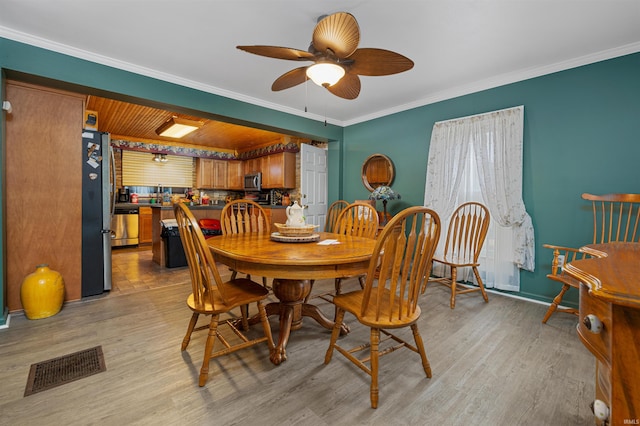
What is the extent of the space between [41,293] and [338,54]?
315 centimetres

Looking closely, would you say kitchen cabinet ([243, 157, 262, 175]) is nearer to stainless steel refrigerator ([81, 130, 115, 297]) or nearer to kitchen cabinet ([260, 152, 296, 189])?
kitchen cabinet ([260, 152, 296, 189])

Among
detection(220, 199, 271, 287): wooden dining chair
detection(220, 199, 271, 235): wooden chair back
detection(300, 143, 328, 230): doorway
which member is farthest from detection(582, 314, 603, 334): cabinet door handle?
detection(300, 143, 328, 230): doorway

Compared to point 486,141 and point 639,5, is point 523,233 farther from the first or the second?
point 639,5

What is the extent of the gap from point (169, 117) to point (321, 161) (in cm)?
265

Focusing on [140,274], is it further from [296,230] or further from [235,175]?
[235,175]

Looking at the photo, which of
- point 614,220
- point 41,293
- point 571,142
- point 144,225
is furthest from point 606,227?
point 144,225

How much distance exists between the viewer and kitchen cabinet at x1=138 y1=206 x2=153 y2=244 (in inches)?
244

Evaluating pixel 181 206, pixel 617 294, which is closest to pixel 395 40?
pixel 181 206

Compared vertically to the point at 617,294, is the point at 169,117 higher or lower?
higher

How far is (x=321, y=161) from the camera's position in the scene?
522cm

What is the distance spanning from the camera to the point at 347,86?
92.3 inches

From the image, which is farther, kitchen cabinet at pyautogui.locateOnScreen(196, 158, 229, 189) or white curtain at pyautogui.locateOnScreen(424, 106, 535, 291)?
kitchen cabinet at pyautogui.locateOnScreen(196, 158, 229, 189)

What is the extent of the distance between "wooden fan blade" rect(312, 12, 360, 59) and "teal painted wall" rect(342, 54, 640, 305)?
2.40 m

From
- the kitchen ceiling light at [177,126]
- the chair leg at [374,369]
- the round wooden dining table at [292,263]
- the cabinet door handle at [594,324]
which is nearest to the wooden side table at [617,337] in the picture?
the cabinet door handle at [594,324]
